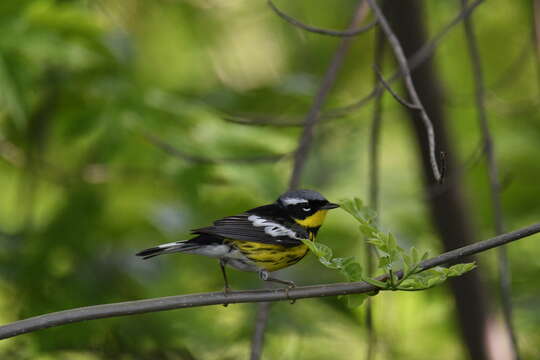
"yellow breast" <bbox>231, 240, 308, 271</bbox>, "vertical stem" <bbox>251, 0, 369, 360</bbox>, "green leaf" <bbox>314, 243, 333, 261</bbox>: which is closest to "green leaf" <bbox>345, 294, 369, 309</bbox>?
"green leaf" <bbox>314, 243, 333, 261</bbox>

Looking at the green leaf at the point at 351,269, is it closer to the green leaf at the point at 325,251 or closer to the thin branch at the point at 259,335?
the green leaf at the point at 325,251

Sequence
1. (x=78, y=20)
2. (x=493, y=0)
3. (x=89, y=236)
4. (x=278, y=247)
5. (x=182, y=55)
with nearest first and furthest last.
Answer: (x=278, y=247)
(x=78, y=20)
(x=89, y=236)
(x=493, y=0)
(x=182, y=55)

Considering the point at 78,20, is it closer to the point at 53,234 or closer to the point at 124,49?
Result: the point at 124,49

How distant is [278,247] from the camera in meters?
2.96

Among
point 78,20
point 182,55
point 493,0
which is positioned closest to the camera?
point 78,20

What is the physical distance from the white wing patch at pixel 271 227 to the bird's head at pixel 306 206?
0.10 metres

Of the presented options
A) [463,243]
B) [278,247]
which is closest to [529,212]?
[463,243]

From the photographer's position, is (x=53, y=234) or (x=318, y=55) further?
(x=318, y=55)

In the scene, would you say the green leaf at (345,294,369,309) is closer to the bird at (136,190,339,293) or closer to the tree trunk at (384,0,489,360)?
the bird at (136,190,339,293)

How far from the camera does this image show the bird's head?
3064 mm

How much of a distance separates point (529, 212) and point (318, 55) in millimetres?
2631

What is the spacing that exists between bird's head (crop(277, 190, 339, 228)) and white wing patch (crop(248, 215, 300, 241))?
0.10 meters

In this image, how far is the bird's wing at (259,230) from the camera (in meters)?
2.79

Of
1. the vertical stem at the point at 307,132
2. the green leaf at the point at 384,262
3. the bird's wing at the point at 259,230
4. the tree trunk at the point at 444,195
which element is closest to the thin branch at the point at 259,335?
the vertical stem at the point at 307,132
